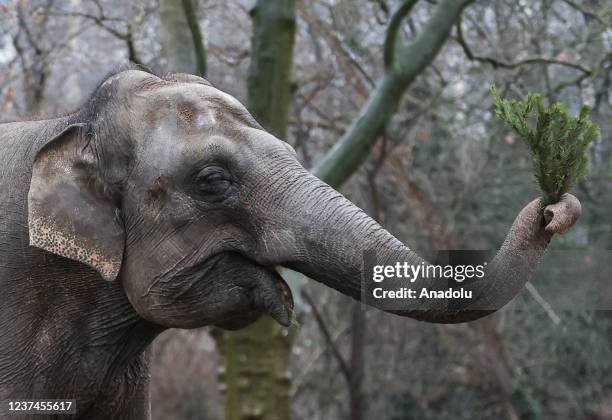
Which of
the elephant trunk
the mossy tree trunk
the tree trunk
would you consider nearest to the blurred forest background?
the mossy tree trunk

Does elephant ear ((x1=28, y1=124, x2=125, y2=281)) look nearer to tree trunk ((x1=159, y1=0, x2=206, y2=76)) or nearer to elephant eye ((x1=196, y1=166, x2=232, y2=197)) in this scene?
elephant eye ((x1=196, y1=166, x2=232, y2=197))

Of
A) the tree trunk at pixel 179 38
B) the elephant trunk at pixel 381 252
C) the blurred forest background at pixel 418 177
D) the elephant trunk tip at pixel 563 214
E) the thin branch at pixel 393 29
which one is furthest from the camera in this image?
the blurred forest background at pixel 418 177

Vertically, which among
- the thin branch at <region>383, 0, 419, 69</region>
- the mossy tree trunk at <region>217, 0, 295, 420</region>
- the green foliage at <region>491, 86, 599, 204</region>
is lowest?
the mossy tree trunk at <region>217, 0, 295, 420</region>

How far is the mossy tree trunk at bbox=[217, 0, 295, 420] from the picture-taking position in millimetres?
8875

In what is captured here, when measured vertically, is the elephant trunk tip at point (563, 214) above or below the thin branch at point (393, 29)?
below

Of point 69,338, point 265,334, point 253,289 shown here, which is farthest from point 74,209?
point 265,334

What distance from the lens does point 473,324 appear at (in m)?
13.8

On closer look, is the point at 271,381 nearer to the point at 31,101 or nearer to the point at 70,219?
the point at 31,101

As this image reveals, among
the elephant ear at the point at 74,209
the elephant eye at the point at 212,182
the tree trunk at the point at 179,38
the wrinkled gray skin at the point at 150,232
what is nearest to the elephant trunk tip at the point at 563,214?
the wrinkled gray skin at the point at 150,232

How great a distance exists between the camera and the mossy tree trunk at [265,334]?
29.1 feet

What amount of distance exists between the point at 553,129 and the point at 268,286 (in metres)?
1.11

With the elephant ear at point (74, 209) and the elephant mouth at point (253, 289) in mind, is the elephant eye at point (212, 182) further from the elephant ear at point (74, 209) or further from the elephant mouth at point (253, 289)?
the elephant ear at point (74, 209)

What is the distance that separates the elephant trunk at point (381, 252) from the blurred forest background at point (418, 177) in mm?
6561

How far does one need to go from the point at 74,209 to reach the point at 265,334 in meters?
6.26
